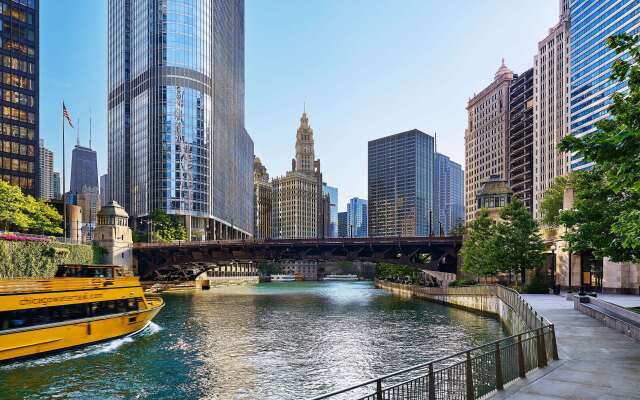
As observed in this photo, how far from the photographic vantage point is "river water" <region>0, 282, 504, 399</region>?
2391 cm

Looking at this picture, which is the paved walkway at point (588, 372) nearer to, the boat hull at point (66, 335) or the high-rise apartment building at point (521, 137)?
the boat hull at point (66, 335)

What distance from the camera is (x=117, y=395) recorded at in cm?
2298

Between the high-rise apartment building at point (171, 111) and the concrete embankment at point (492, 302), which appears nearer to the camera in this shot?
the concrete embankment at point (492, 302)

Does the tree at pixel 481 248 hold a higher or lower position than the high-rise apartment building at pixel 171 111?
lower

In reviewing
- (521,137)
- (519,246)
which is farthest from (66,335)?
(521,137)

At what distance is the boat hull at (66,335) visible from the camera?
29000mm

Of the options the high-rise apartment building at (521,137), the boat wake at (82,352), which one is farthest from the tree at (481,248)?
the high-rise apartment building at (521,137)

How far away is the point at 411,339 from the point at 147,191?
12124cm

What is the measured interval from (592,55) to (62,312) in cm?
16464

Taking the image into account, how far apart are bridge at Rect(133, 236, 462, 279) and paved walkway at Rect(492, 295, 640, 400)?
54037 mm

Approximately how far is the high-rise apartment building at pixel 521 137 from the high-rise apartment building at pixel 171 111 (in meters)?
110

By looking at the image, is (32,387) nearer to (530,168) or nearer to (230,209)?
(230,209)

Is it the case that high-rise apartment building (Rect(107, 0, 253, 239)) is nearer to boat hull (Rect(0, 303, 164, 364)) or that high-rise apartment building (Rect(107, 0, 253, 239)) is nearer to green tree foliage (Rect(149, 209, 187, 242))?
green tree foliage (Rect(149, 209, 187, 242))

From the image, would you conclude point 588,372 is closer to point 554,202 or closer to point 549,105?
point 554,202
